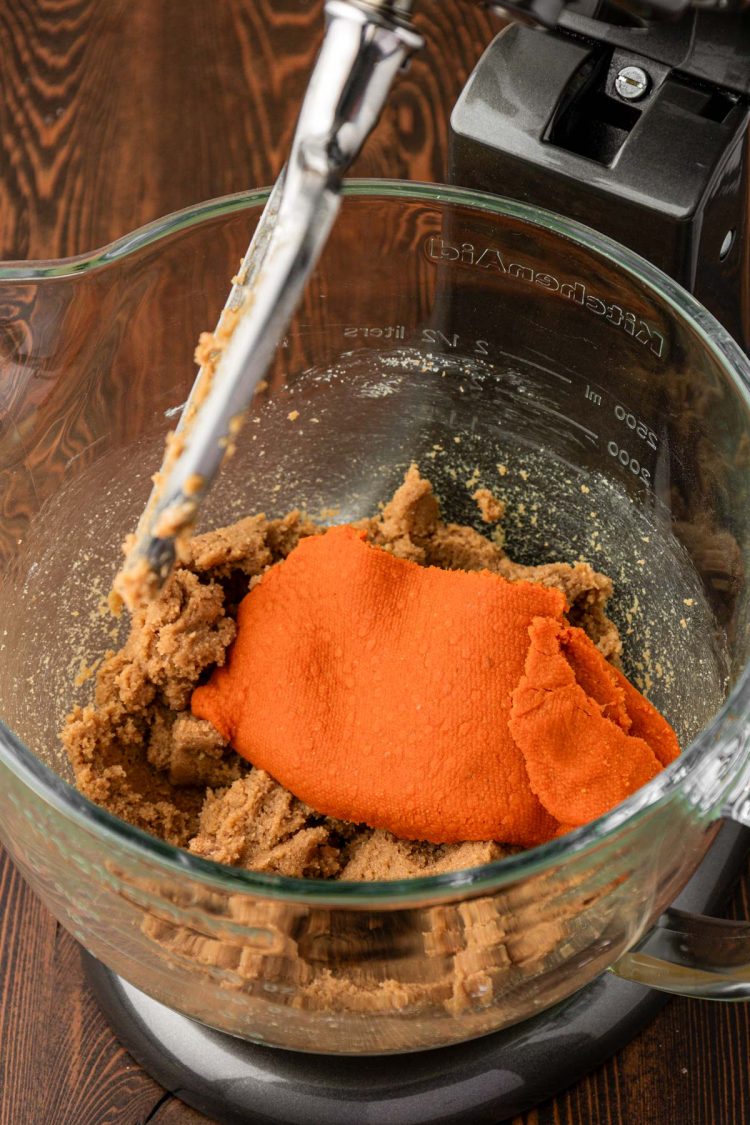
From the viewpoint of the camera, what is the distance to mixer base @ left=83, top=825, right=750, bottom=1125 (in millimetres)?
758

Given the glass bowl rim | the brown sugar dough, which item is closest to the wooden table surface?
the brown sugar dough

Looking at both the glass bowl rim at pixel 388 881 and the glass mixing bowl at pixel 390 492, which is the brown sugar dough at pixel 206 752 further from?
the glass bowl rim at pixel 388 881

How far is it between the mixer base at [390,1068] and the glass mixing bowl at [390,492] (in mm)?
57

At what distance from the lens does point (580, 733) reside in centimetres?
73

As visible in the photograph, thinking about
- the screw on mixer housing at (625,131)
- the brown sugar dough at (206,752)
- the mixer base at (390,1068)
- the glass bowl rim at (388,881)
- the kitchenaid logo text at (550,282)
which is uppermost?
the screw on mixer housing at (625,131)

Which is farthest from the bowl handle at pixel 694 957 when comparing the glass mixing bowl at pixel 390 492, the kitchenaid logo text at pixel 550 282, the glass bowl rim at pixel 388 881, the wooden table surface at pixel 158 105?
the wooden table surface at pixel 158 105

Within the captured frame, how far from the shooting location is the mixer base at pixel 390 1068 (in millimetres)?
758

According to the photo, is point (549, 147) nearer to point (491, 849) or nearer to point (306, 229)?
point (306, 229)

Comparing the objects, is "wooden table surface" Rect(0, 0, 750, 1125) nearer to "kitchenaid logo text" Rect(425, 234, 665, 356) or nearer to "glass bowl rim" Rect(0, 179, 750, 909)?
"kitchenaid logo text" Rect(425, 234, 665, 356)

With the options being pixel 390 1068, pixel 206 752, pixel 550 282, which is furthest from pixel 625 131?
pixel 390 1068

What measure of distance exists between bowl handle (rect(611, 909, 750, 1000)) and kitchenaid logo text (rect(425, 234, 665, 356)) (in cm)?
32

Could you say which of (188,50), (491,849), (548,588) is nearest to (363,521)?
(548,588)

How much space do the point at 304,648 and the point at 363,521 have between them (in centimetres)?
14

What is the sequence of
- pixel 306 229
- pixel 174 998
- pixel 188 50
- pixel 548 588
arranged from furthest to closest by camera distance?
pixel 188 50
pixel 548 588
pixel 174 998
pixel 306 229
